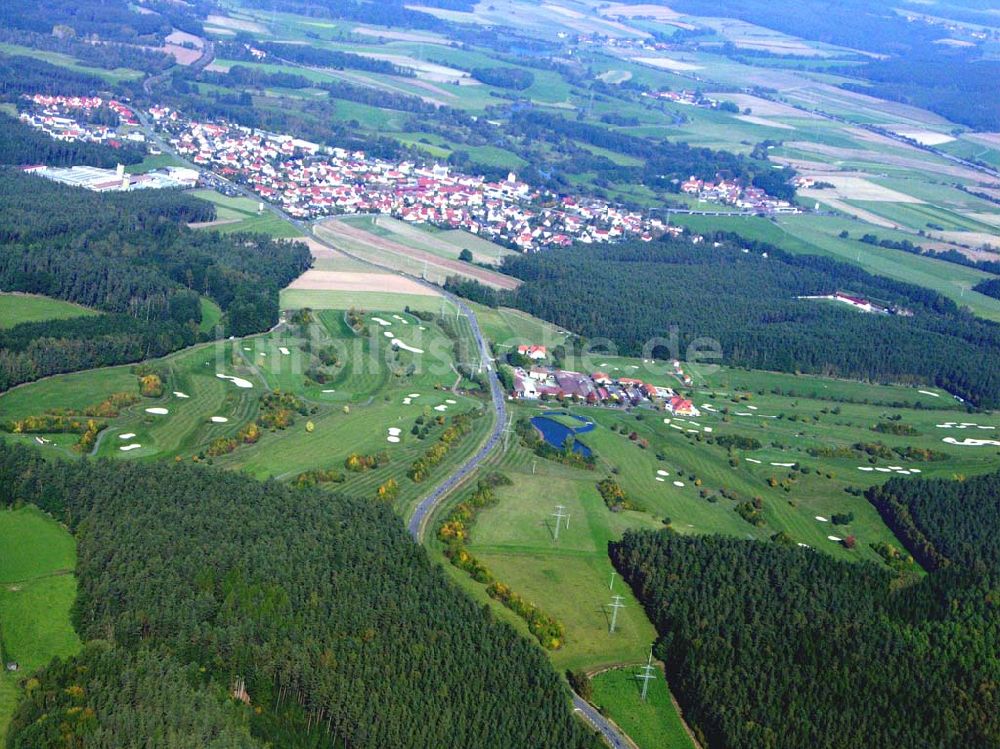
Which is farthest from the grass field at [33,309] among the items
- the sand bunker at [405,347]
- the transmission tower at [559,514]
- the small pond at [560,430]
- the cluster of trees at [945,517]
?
the cluster of trees at [945,517]

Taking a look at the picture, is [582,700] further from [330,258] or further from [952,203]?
[952,203]

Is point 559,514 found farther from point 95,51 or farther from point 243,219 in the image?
point 95,51

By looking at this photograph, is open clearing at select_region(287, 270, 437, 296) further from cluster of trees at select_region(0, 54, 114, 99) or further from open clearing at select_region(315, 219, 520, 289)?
cluster of trees at select_region(0, 54, 114, 99)

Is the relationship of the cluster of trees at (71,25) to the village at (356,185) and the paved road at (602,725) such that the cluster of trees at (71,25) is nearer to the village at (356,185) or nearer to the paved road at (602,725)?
the village at (356,185)

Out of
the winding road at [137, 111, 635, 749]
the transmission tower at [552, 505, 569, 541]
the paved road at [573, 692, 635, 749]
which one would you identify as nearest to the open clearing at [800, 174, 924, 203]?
the winding road at [137, 111, 635, 749]

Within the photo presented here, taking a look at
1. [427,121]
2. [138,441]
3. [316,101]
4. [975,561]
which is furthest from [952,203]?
[138,441]

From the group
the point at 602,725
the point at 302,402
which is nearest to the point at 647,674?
the point at 602,725
